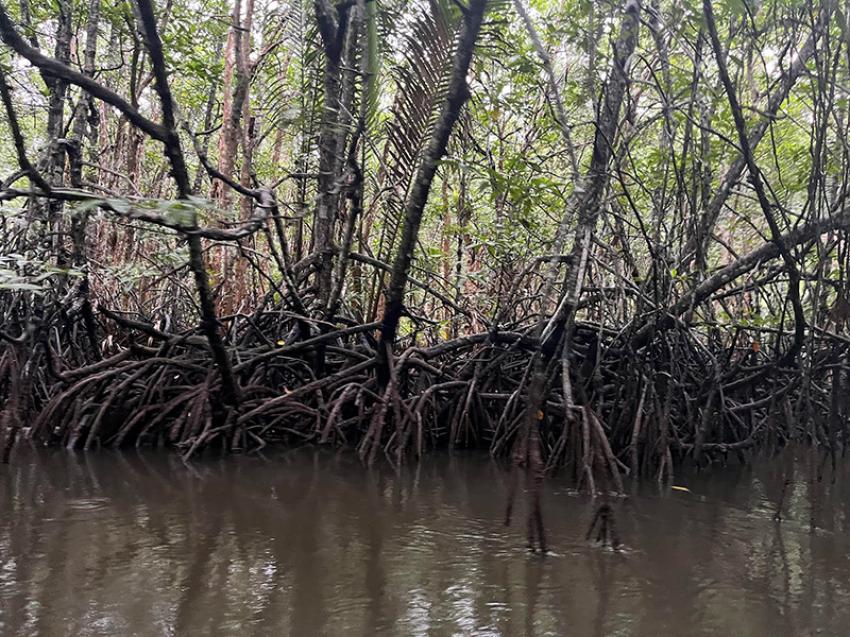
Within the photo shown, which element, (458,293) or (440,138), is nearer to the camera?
(440,138)

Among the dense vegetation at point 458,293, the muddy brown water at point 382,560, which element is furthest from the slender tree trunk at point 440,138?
the muddy brown water at point 382,560

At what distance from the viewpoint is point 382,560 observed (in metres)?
2.21

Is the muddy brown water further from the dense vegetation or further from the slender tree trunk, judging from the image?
the slender tree trunk

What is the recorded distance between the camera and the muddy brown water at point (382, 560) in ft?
5.82

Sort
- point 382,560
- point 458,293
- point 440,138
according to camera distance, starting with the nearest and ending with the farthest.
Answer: point 382,560 → point 440,138 → point 458,293

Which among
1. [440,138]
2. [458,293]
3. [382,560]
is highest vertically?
[440,138]

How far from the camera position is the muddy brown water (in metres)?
1.78

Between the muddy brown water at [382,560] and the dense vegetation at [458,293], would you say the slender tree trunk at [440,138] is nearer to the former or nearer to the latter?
the dense vegetation at [458,293]

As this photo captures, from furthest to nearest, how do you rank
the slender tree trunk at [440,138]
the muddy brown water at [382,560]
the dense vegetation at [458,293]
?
the dense vegetation at [458,293] < the slender tree trunk at [440,138] < the muddy brown water at [382,560]

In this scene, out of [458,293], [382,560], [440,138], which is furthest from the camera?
[458,293]

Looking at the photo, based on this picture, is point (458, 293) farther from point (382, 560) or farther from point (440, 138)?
point (382, 560)

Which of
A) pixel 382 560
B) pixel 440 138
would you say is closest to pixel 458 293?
pixel 440 138

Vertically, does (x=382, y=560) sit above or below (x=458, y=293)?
below

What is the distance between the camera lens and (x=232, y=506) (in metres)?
2.79
